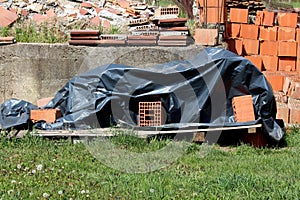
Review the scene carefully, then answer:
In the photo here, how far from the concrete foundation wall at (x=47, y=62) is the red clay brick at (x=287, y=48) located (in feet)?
7.45

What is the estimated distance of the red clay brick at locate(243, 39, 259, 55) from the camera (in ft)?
34.7

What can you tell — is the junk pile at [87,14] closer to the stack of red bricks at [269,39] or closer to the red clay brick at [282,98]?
the stack of red bricks at [269,39]

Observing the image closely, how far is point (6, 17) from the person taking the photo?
409 inches

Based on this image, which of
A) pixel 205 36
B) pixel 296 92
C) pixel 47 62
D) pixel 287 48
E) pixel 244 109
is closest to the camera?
pixel 244 109

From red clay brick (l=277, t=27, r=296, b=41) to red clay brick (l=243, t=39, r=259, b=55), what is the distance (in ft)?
1.64

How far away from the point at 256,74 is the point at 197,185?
2.85 m

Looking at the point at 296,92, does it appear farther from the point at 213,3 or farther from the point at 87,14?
the point at 87,14

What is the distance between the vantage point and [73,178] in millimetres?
5648

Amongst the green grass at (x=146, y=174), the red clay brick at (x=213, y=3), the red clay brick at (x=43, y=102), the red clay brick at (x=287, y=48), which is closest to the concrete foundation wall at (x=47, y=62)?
the red clay brick at (x=43, y=102)

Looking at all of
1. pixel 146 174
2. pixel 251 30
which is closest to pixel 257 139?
pixel 146 174

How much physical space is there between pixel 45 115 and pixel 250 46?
→ 15.7 feet

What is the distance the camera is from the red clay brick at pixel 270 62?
10578mm

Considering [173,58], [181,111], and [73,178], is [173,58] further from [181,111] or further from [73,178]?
[73,178]

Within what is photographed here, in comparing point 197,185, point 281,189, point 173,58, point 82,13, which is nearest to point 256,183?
point 281,189
